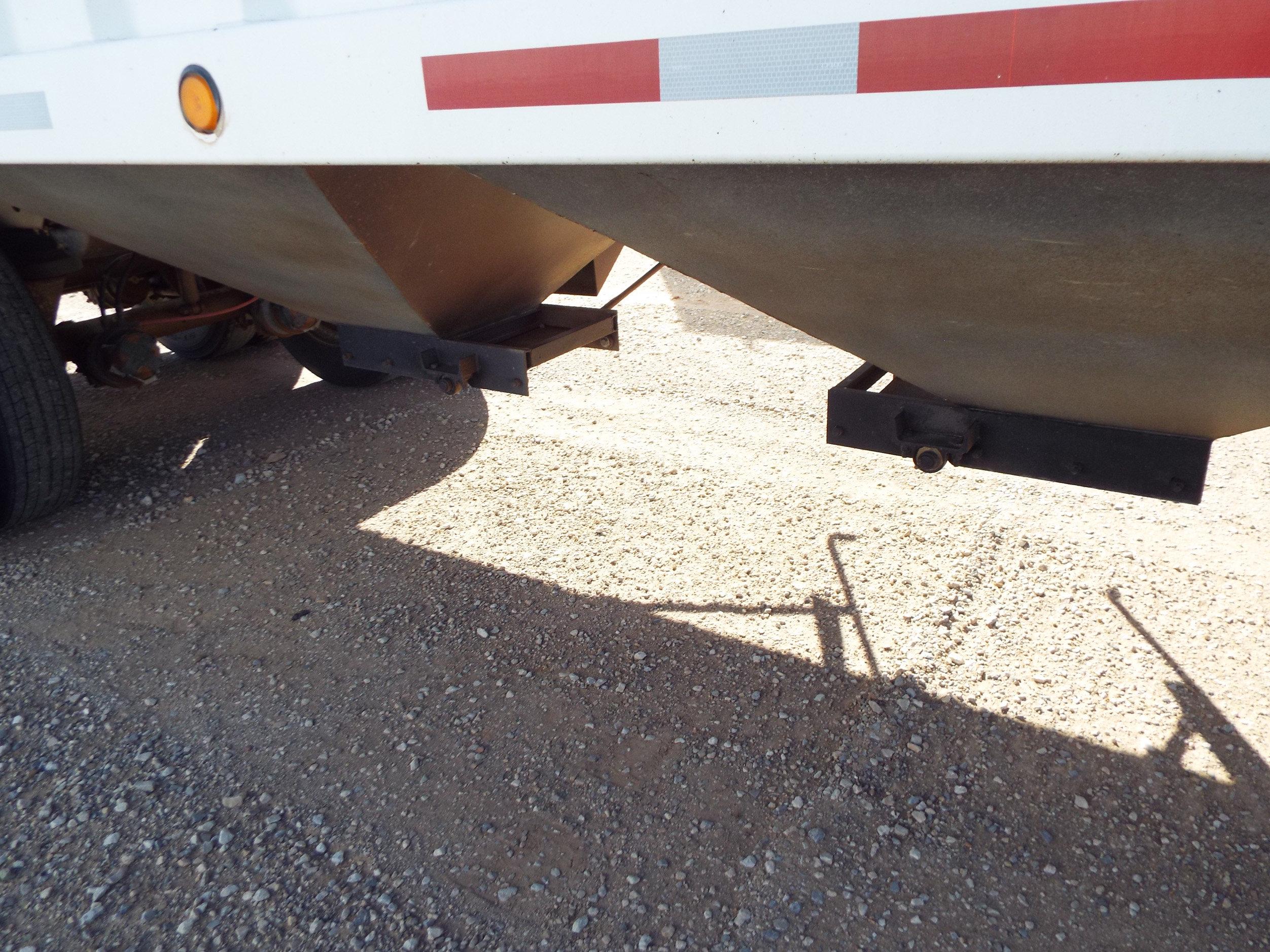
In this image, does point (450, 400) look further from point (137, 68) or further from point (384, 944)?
point (384, 944)

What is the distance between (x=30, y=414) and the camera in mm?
2914

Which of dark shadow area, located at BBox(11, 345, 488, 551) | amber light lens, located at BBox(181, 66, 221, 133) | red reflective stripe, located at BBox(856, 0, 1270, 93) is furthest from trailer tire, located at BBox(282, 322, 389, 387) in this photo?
red reflective stripe, located at BBox(856, 0, 1270, 93)

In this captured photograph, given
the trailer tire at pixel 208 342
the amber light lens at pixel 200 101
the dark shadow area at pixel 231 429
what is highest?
the amber light lens at pixel 200 101

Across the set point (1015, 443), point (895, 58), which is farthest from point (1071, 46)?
point (1015, 443)

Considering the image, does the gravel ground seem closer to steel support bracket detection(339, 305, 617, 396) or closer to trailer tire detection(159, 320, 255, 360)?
steel support bracket detection(339, 305, 617, 396)

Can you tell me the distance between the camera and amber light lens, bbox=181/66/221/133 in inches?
66.0

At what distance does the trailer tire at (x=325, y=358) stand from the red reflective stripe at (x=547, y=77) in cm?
285

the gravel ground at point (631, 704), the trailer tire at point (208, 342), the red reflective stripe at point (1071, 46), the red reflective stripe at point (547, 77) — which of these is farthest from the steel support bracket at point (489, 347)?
the trailer tire at point (208, 342)

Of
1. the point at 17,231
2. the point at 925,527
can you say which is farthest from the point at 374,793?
the point at 17,231

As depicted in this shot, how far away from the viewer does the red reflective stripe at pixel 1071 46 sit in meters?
0.92

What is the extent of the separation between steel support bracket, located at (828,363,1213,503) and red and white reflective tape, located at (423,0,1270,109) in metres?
0.97

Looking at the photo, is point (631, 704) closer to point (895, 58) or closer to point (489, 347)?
point (489, 347)

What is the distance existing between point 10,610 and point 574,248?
79.5 inches

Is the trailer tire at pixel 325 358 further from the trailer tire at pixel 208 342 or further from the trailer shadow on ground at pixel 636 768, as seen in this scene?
the trailer shadow on ground at pixel 636 768
